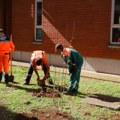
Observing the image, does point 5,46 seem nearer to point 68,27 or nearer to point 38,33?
point 68,27

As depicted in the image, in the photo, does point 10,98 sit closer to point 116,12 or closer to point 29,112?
point 29,112

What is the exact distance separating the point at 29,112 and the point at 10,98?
1.27 m

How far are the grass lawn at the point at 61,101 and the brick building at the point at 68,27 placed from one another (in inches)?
87.9

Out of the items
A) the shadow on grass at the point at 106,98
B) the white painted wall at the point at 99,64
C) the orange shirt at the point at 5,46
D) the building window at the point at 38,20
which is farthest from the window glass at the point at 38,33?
the shadow on grass at the point at 106,98

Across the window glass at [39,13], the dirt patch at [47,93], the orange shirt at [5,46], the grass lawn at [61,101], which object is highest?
the window glass at [39,13]

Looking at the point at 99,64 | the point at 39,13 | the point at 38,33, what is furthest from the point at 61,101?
the point at 39,13

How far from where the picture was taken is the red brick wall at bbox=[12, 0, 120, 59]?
13008 mm

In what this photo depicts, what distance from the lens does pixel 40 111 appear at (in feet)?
26.3

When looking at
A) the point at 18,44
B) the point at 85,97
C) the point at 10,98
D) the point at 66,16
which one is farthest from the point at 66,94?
the point at 18,44

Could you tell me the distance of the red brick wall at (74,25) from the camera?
42.7ft

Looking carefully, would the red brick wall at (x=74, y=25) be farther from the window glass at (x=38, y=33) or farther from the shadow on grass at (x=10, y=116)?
the shadow on grass at (x=10, y=116)

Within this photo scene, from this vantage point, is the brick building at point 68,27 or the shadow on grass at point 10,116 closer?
the shadow on grass at point 10,116

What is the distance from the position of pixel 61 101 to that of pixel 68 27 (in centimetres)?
604

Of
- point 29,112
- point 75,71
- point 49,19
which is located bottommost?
point 29,112
